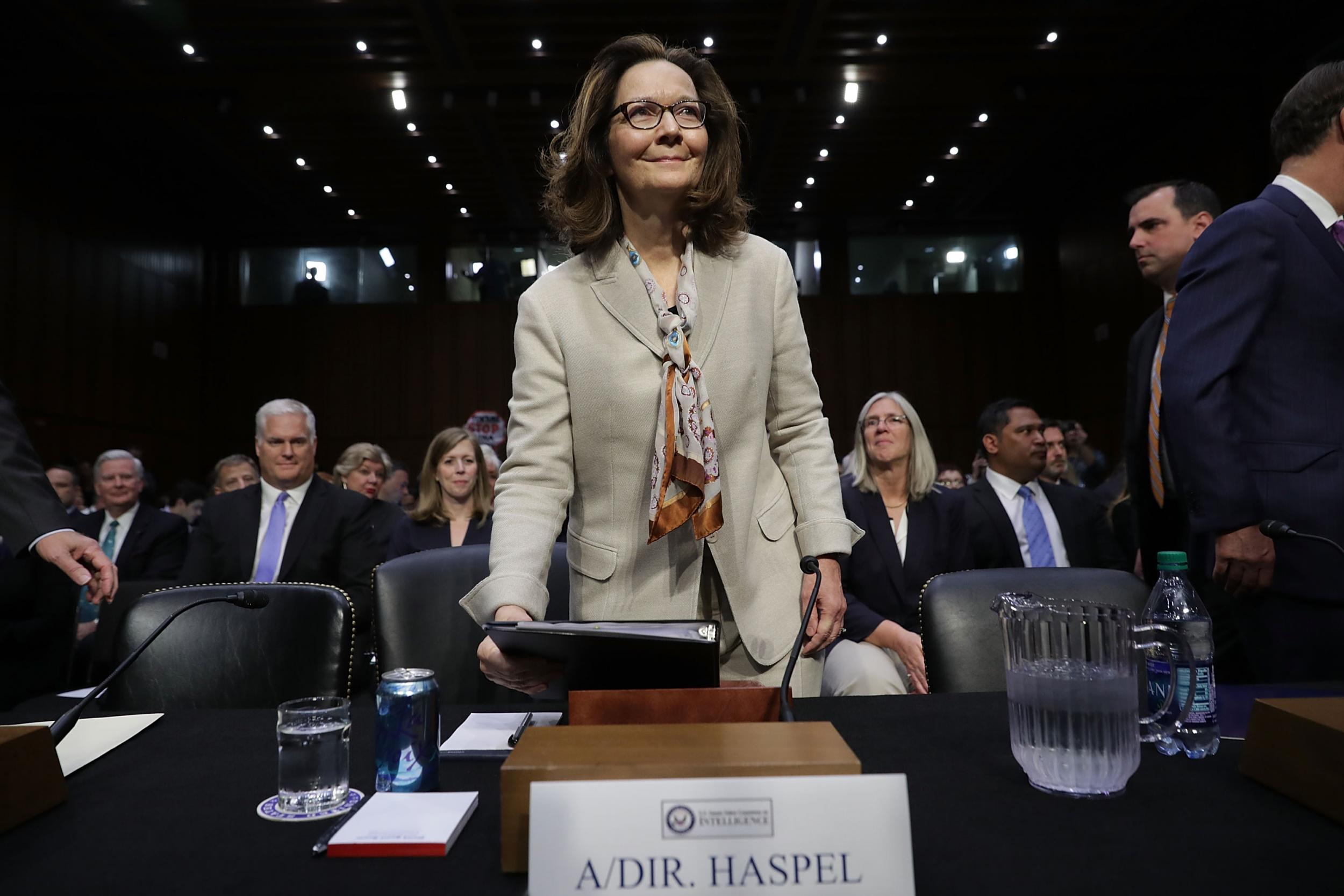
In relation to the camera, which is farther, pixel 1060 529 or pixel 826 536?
pixel 1060 529

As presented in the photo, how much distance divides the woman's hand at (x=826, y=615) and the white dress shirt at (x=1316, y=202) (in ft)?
4.33

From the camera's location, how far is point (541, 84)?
780cm

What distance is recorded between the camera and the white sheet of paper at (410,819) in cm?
77

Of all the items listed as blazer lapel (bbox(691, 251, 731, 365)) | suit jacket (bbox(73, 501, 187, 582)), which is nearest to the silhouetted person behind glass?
suit jacket (bbox(73, 501, 187, 582))

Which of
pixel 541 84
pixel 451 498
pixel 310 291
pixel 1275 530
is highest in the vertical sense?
pixel 541 84

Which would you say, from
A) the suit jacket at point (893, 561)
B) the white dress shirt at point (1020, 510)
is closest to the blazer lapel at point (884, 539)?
the suit jacket at point (893, 561)

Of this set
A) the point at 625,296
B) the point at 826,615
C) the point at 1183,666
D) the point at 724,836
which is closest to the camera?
the point at 724,836

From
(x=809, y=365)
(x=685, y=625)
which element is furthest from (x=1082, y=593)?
(x=685, y=625)

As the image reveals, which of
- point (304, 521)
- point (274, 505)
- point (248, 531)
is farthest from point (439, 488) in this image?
point (248, 531)

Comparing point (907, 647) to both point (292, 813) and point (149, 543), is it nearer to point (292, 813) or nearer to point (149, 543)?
point (292, 813)

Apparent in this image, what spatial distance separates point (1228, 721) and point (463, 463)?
3362 mm

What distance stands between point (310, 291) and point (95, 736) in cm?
1162

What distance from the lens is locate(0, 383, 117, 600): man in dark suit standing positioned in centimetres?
158

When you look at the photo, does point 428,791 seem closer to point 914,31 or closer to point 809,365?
point 809,365
